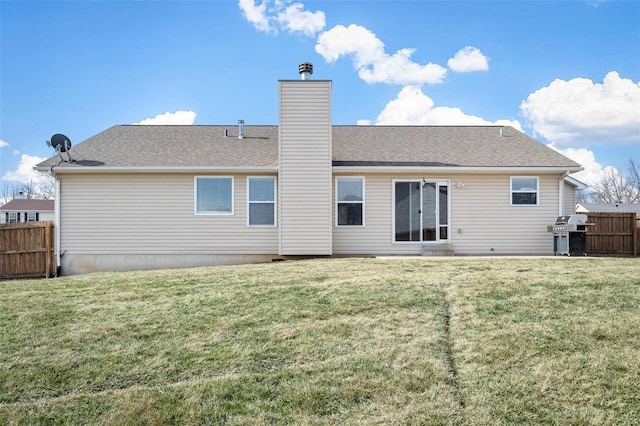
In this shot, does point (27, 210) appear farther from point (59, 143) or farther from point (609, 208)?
point (609, 208)

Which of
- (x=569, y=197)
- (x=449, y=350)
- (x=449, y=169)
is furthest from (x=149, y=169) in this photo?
(x=569, y=197)

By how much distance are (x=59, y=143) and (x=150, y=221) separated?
3621mm

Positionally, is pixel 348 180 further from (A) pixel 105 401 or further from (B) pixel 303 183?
(A) pixel 105 401

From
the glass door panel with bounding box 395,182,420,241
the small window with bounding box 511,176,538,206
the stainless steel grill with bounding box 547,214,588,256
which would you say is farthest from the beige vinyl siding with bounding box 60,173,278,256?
the stainless steel grill with bounding box 547,214,588,256

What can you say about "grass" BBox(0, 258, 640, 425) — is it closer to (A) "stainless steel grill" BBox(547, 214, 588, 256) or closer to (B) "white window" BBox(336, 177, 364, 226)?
(A) "stainless steel grill" BBox(547, 214, 588, 256)

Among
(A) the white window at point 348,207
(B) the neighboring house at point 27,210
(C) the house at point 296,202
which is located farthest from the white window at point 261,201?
(B) the neighboring house at point 27,210

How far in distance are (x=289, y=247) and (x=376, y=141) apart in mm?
5269

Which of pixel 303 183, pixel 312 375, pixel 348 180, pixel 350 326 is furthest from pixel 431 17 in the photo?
pixel 312 375

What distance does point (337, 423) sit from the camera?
3.70m

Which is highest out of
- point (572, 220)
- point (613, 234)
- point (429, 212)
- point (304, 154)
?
point (304, 154)

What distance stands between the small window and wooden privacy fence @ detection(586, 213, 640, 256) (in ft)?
7.70

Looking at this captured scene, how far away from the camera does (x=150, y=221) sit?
12844mm

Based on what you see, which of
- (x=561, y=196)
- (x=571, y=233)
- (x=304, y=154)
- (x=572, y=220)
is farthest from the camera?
(x=561, y=196)

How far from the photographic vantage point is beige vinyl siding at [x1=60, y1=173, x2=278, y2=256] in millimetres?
12789
